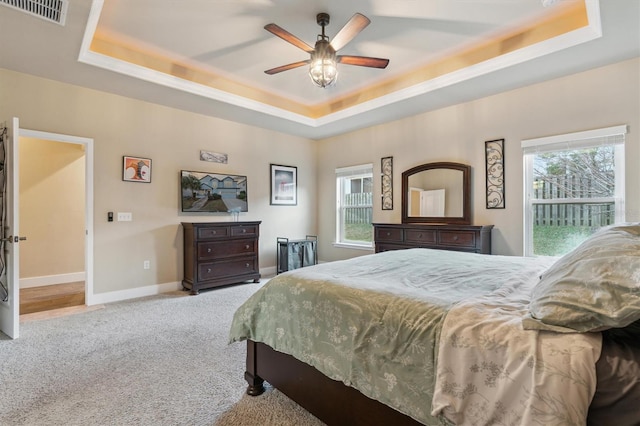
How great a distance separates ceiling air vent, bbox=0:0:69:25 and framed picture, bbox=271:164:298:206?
3.45 metres

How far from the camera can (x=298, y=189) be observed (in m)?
6.02

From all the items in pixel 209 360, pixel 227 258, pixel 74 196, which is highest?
pixel 74 196

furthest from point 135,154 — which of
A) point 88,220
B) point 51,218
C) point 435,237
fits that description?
point 435,237

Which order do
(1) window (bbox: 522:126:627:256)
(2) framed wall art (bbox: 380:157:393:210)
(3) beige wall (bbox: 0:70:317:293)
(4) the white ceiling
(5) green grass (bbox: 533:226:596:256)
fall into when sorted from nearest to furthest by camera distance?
(4) the white ceiling, (1) window (bbox: 522:126:627:256), (5) green grass (bbox: 533:226:596:256), (3) beige wall (bbox: 0:70:317:293), (2) framed wall art (bbox: 380:157:393:210)

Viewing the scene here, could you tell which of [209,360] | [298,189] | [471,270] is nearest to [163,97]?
[298,189]

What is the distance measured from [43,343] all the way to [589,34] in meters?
5.42

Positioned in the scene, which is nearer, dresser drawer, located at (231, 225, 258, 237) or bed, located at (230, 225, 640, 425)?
bed, located at (230, 225, 640, 425)

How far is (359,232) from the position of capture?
5688mm

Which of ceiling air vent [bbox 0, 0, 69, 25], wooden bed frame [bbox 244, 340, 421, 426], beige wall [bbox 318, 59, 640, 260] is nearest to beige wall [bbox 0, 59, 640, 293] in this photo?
beige wall [bbox 318, 59, 640, 260]

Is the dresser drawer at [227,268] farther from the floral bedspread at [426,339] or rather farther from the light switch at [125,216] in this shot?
the floral bedspread at [426,339]

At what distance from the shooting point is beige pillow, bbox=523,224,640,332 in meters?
0.87

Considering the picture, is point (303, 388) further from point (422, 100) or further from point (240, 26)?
point (422, 100)

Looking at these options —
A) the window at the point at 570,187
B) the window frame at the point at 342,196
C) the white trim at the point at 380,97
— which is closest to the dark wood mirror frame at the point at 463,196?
the window at the point at 570,187

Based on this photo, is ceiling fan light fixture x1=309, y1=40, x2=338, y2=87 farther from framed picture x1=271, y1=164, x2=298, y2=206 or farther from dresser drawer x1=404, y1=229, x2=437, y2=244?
framed picture x1=271, y1=164, x2=298, y2=206
